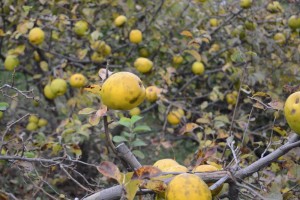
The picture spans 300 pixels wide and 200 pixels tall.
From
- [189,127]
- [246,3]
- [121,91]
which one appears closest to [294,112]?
[121,91]

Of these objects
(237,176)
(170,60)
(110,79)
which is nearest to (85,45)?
(170,60)

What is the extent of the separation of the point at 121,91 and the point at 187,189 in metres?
0.30

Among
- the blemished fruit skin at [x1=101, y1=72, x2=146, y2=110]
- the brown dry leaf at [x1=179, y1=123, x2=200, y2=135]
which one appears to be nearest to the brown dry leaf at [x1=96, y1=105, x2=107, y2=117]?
the blemished fruit skin at [x1=101, y1=72, x2=146, y2=110]

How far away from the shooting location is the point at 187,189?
96cm

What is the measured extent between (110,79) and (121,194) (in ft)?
0.99

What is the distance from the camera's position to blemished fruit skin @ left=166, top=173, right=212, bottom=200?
96cm

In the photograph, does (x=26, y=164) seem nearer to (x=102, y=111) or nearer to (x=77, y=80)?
(x=102, y=111)

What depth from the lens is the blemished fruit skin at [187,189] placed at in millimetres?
964

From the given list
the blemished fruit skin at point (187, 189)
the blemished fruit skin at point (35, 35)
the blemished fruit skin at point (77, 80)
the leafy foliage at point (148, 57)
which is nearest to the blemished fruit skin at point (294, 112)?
the blemished fruit skin at point (187, 189)

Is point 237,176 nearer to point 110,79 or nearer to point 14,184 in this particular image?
point 110,79

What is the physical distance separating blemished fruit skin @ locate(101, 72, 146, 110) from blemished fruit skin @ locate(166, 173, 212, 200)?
26cm

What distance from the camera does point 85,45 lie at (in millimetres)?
3371

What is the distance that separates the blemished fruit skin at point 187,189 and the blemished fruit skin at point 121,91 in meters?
0.26

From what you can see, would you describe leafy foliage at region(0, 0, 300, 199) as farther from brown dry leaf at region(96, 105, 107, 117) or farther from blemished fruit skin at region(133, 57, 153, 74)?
brown dry leaf at region(96, 105, 107, 117)
